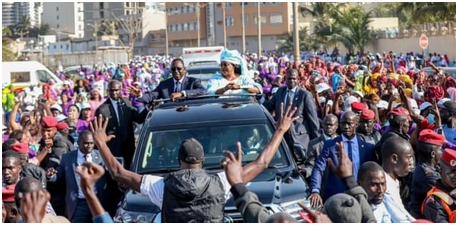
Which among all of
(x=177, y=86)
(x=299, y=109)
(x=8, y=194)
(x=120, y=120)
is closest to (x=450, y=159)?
(x=8, y=194)

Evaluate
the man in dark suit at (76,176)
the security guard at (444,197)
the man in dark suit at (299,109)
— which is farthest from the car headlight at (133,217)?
the man in dark suit at (299,109)

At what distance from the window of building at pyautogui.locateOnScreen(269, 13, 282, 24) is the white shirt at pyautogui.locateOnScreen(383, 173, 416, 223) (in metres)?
92.7

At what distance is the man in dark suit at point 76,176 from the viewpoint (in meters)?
7.73

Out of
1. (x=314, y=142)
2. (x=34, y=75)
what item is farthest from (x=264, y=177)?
(x=34, y=75)

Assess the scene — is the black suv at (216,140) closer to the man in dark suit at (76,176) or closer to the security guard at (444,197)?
the man in dark suit at (76,176)

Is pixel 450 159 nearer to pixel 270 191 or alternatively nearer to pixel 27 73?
pixel 270 191

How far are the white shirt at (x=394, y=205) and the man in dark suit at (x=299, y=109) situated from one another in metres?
3.97

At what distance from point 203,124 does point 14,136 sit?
2318 millimetres

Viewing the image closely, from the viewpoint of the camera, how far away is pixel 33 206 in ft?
14.6

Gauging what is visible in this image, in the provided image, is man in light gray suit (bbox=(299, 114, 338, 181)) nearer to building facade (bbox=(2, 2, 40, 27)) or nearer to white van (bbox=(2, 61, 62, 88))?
white van (bbox=(2, 61, 62, 88))

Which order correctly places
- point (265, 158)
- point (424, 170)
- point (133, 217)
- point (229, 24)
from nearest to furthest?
point (265, 158)
point (424, 170)
point (133, 217)
point (229, 24)

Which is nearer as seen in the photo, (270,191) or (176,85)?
(270,191)

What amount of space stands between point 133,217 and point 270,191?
104 centimetres

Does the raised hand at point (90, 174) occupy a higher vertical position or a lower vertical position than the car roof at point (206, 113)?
lower
